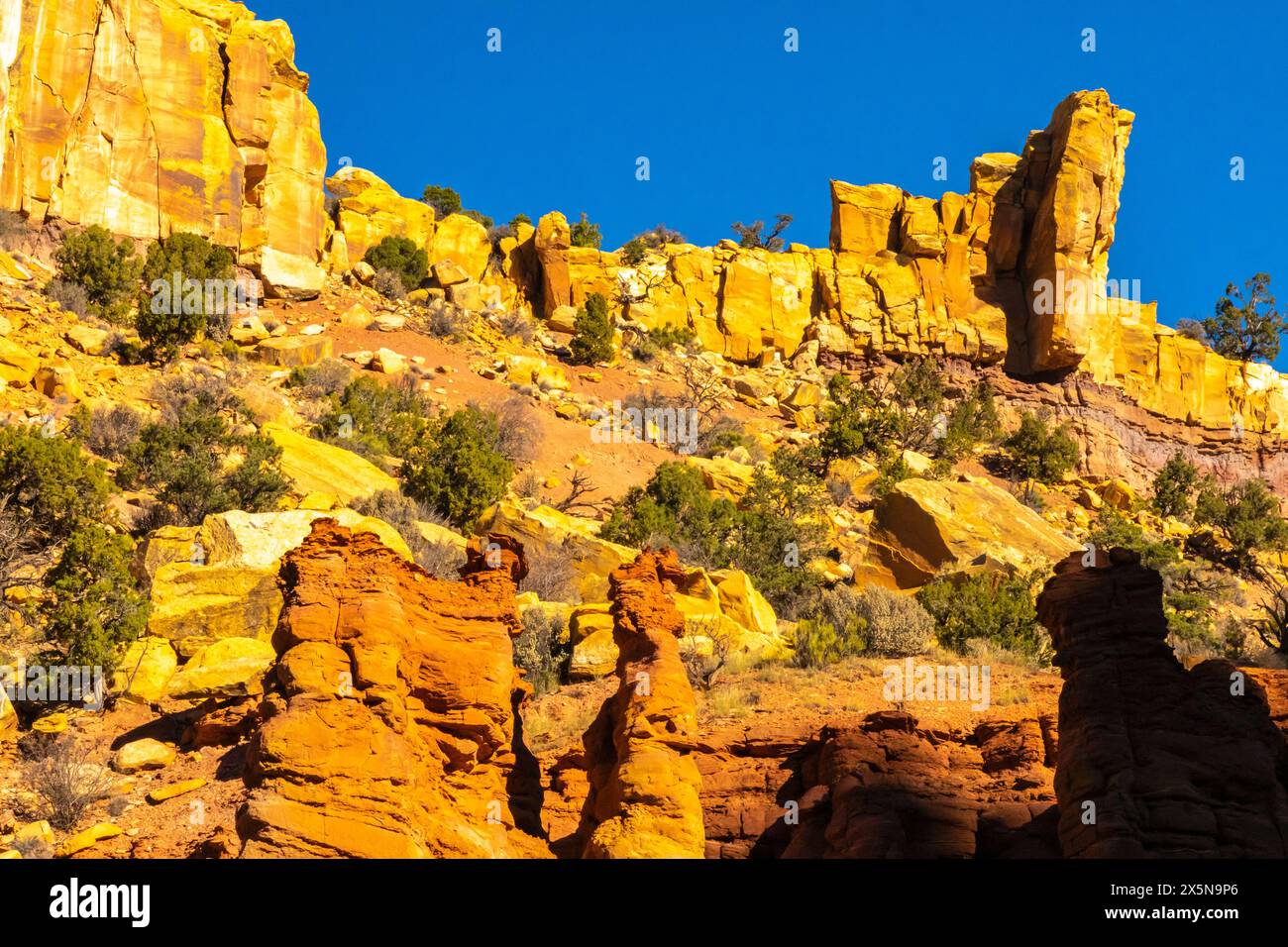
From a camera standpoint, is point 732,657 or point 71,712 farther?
point 732,657

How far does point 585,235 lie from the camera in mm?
57344

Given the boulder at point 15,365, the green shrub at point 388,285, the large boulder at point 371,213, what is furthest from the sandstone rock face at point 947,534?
the large boulder at point 371,213

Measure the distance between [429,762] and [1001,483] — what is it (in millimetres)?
34150

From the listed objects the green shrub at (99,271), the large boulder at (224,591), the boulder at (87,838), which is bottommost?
the boulder at (87,838)

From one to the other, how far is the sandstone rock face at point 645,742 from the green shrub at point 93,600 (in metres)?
7.67

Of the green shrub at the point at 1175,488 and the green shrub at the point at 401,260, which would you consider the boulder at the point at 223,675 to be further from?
the green shrub at the point at 1175,488

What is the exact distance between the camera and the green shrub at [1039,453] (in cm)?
4628

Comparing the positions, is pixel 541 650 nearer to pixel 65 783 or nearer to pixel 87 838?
pixel 65 783

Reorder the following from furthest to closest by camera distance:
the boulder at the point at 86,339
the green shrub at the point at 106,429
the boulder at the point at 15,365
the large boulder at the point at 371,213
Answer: the large boulder at the point at 371,213 < the boulder at the point at 86,339 < the boulder at the point at 15,365 < the green shrub at the point at 106,429

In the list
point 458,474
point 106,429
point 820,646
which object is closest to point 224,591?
point 820,646

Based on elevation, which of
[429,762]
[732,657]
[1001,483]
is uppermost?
[1001,483]
